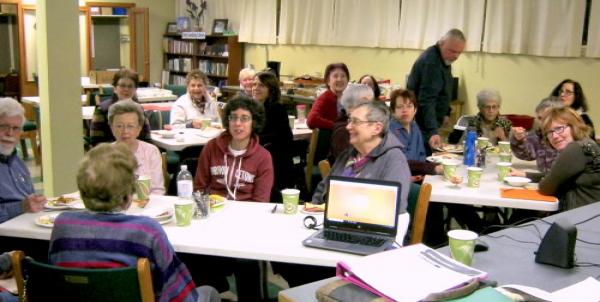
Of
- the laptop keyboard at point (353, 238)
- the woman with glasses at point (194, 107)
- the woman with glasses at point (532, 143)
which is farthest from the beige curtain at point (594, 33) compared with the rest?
the laptop keyboard at point (353, 238)

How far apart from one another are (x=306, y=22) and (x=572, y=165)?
21.1 feet

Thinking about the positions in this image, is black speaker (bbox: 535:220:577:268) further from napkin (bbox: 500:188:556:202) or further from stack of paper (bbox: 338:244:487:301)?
napkin (bbox: 500:188:556:202)

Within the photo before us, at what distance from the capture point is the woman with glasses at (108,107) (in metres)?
4.67

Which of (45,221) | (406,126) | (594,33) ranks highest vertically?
(594,33)

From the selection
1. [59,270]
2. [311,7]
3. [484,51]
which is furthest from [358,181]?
[311,7]

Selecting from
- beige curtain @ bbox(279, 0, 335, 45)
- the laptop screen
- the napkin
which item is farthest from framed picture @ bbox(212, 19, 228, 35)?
the laptop screen

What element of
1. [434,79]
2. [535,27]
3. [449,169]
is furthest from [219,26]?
[449,169]

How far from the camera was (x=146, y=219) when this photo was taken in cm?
196

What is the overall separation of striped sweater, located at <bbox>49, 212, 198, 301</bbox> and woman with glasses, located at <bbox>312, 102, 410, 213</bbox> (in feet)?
3.69

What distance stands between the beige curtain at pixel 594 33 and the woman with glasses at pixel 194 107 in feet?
12.8

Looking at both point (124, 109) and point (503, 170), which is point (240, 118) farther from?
point (503, 170)

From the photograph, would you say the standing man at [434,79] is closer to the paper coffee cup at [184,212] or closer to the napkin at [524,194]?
the napkin at [524,194]

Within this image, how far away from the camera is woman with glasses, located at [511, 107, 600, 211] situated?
318 cm

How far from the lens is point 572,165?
126 inches
